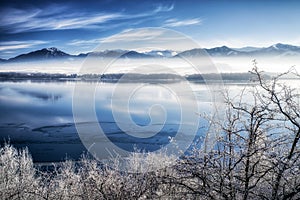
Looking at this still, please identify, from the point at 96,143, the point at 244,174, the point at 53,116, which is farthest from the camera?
the point at 53,116

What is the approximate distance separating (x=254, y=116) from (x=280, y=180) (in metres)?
1.23

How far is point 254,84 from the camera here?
604 cm

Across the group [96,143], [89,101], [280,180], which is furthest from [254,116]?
[89,101]

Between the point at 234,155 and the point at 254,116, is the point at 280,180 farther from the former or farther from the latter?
the point at 254,116

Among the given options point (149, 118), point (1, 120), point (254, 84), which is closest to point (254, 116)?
point (254, 84)

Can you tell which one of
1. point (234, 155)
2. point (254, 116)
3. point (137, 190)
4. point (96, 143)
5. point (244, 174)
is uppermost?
point (254, 116)

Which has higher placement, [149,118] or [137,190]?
[137,190]

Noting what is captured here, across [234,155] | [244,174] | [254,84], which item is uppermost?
[254,84]

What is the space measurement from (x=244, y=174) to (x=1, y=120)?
72.4 meters

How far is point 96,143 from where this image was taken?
4622 centimetres

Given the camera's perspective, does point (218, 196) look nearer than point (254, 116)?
Yes

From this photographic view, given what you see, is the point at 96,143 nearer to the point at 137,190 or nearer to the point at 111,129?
the point at 111,129

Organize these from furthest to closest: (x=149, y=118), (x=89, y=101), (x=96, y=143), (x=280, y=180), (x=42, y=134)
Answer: (x=89, y=101)
(x=149, y=118)
(x=42, y=134)
(x=96, y=143)
(x=280, y=180)

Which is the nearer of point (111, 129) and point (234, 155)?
point (234, 155)
